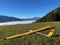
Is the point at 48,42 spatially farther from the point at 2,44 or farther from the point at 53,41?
the point at 2,44

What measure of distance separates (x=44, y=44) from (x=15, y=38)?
592 centimetres

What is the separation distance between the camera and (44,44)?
2262 cm

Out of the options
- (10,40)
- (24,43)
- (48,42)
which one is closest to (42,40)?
(48,42)

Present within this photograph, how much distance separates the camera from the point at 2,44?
23234 millimetres

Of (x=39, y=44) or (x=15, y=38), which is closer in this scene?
(x=39, y=44)

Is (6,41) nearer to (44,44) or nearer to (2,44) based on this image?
(2,44)

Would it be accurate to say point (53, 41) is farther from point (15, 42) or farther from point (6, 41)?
point (6, 41)

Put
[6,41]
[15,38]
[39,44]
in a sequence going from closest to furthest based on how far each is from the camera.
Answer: [39,44], [6,41], [15,38]

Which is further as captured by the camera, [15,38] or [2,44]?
[15,38]

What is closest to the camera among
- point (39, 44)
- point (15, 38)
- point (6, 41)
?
point (39, 44)

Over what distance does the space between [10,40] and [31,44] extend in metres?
4.16

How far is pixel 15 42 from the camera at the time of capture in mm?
23891

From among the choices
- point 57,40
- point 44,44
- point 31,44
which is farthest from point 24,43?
point 57,40

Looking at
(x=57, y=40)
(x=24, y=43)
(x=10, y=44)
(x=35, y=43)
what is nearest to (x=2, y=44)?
(x=10, y=44)
